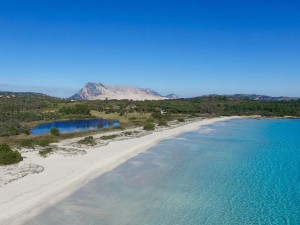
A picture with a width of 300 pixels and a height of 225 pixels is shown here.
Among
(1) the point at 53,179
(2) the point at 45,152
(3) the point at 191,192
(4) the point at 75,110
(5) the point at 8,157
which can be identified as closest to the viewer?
(3) the point at 191,192

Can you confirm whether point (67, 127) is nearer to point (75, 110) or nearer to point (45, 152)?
point (75, 110)

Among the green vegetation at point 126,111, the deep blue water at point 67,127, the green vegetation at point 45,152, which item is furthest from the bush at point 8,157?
the green vegetation at point 126,111

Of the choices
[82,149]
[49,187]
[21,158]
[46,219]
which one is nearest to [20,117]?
[82,149]

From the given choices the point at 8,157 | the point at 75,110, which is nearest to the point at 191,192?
the point at 8,157

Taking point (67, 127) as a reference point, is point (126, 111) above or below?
above

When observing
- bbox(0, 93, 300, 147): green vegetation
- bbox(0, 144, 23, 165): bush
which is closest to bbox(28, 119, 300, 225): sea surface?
bbox(0, 144, 23, 165): bush

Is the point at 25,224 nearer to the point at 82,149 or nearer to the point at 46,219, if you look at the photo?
the point at 46,219
